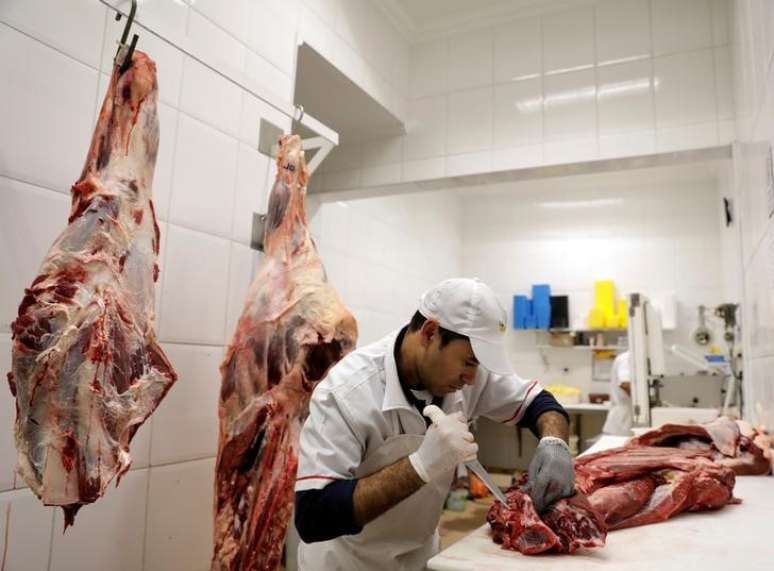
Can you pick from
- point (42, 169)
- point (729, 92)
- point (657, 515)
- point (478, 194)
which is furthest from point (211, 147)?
point (478, 194)

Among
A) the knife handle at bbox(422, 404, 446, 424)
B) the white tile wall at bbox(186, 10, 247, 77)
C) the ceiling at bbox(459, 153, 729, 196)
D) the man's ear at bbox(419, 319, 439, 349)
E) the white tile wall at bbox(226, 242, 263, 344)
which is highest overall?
the ceiling at bbox(459, 153, 729, 196)

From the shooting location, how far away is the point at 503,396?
6.80 feet

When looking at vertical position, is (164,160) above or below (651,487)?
above

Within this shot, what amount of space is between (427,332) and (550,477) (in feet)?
1.71

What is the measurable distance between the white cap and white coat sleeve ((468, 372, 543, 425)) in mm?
378

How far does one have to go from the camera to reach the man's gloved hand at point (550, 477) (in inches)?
57.3

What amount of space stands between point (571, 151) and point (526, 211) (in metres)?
3.92

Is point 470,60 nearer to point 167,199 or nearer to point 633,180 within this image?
point 167,199

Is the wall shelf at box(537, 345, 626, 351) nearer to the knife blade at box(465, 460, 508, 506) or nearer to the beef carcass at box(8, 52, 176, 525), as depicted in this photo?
the knife blade at box(465, 460, 508, 506)

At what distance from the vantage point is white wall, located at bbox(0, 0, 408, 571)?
5.37ft

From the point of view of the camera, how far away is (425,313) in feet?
5.65

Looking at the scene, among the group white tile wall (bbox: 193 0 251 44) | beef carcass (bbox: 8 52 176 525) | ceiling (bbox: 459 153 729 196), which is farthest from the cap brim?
ceiling (bbox: 459 153 729 196)

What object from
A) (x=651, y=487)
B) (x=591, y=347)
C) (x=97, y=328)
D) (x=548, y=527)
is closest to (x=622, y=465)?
(x=651, y=487)

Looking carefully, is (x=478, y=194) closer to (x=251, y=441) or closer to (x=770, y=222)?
Answer: (x=770, y=222)
